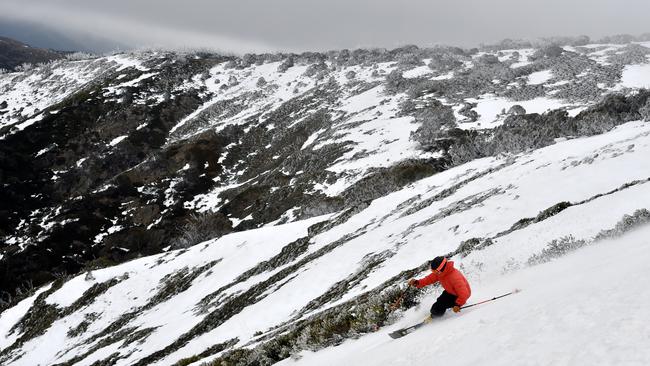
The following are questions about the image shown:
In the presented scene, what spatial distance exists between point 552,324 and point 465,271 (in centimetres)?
775

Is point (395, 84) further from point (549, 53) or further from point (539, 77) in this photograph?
point (549, 53)

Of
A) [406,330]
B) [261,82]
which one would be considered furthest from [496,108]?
[261,82]

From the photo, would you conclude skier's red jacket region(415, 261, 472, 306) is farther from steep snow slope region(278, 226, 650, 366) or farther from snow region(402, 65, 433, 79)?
snow region(402, 65, 433, 79)

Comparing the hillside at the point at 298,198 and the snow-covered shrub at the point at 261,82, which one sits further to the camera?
the snow-covered shrub at the point at 261,82

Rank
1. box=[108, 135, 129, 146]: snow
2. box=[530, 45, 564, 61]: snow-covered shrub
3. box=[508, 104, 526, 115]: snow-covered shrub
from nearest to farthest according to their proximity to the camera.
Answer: box=[508, 104, 526, 115]: snow-covered shrub
box=[530, 45, 564, 61]: snow-covered shrub
box=[108, 135, 129, 146]: snow

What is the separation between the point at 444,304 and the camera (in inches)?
424

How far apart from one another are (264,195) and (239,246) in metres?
52.0

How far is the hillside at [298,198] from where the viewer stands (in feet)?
59.6

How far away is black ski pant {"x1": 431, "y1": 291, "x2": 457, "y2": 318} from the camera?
1070 cm

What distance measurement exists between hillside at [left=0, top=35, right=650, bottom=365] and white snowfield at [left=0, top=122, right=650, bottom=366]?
220 mm

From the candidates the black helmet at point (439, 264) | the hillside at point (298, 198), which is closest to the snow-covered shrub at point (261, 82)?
the hillside at point (298, 198)

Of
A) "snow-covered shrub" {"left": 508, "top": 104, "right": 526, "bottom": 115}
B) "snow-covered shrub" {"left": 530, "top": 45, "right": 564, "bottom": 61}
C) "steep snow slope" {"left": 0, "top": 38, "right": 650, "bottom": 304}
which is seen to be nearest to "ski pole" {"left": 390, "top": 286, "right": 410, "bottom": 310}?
"steep snow slope" {"left": 0, "top": 38, "right": 650, "bottom": 304}

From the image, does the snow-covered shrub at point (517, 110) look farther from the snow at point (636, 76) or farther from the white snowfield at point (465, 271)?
the white snowfield at point (465, 271)

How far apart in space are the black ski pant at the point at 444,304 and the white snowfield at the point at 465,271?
1.94ft
